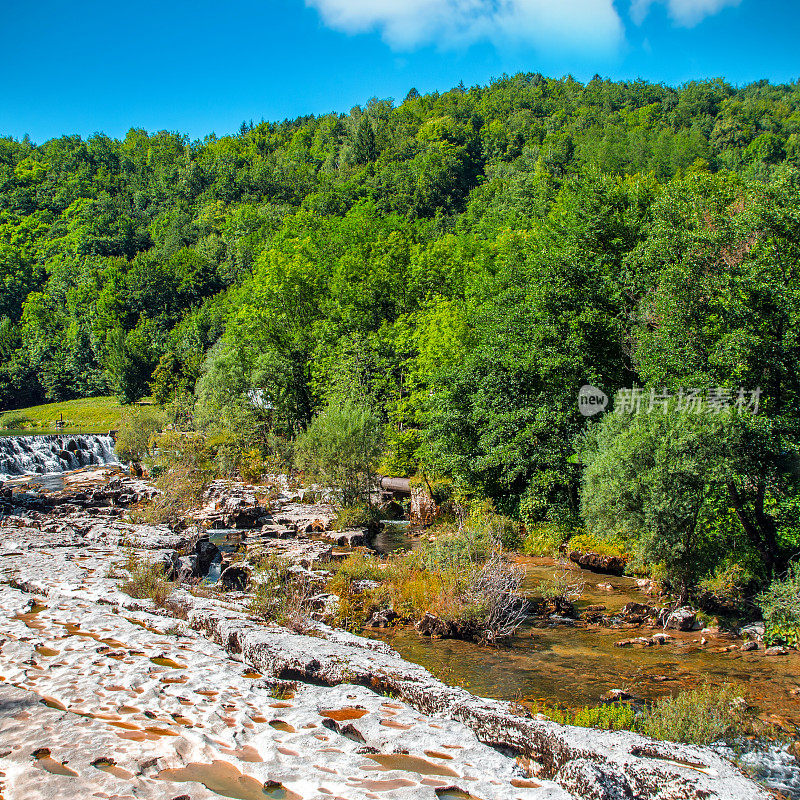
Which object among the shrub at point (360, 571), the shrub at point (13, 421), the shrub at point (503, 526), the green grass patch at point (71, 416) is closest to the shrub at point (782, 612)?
the shrub at point (503, 526)

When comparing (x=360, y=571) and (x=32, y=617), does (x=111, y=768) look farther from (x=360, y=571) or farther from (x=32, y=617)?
(x=360, y=571)

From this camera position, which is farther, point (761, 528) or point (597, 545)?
point (597, 545)

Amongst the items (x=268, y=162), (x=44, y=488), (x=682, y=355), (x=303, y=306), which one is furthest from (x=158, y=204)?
(x=682, y=355)

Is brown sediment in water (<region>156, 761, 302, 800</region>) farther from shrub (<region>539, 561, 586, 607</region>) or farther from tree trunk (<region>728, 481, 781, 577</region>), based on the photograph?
tree trunk (<region>728, 481, 781, 577</region>)

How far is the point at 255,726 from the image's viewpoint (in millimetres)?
6637

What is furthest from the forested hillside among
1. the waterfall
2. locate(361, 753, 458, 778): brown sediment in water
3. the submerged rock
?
locate(361, 753, 458, 778): brown sediment in water

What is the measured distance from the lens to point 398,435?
2977 cm

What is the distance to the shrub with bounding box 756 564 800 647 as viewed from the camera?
12375 millimetres

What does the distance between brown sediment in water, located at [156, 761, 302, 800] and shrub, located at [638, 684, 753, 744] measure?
5054 millimetres

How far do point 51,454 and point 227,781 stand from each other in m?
43.0

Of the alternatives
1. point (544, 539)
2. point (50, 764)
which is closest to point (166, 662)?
point (50, 764)

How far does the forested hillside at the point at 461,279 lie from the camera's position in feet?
51.8

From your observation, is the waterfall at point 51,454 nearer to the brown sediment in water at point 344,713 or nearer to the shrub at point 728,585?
the brown sediment in water at point 344,713

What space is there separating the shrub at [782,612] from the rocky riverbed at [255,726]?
7.15 meters
